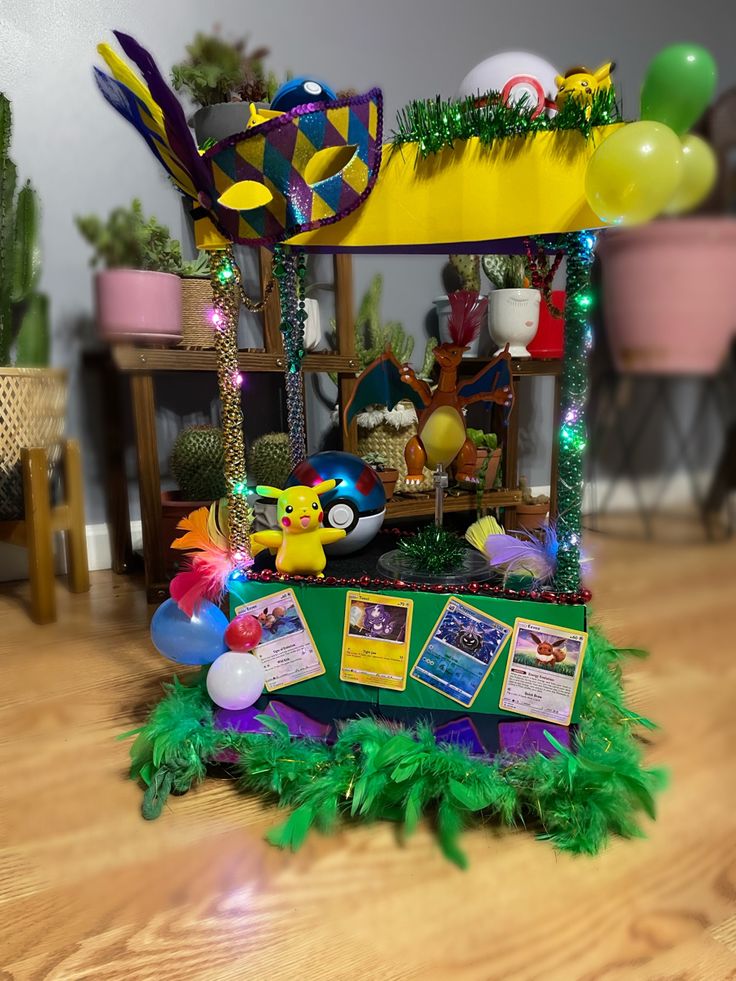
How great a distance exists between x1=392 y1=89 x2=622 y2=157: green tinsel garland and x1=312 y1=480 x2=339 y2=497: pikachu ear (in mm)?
312

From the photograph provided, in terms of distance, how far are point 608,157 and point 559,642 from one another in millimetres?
377

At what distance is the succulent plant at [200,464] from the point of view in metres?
1.15

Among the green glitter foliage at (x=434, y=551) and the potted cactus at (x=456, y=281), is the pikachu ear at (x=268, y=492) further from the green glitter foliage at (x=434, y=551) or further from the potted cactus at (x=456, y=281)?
the potted cactus at (x=456, y=281)

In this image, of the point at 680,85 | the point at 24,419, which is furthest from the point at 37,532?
the point at 680,85

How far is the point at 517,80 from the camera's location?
22.2 inches

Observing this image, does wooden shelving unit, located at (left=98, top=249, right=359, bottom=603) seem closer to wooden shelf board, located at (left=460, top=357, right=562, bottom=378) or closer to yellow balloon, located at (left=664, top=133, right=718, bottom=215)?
wooden shelf board, located at (left=460, top=357, right=562, bottom=378)

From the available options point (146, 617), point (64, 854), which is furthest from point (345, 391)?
point (64, 854)

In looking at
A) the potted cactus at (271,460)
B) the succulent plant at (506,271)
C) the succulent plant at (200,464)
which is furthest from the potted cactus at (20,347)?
the succulent plant at (506,271)

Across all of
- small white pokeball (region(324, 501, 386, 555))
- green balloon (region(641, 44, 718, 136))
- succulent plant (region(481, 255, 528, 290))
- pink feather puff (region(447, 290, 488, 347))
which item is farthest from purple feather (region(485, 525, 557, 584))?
succulent plant (region(481, 255, 528, 290))

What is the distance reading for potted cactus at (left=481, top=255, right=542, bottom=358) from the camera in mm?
1286

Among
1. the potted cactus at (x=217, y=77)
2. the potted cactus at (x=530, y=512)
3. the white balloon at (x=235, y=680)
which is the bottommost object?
the white balloon at (x=235, y=680)

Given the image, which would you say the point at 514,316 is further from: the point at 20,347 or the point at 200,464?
the point at 20,347

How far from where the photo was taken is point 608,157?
44cm

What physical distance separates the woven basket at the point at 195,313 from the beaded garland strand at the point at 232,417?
48 cm
